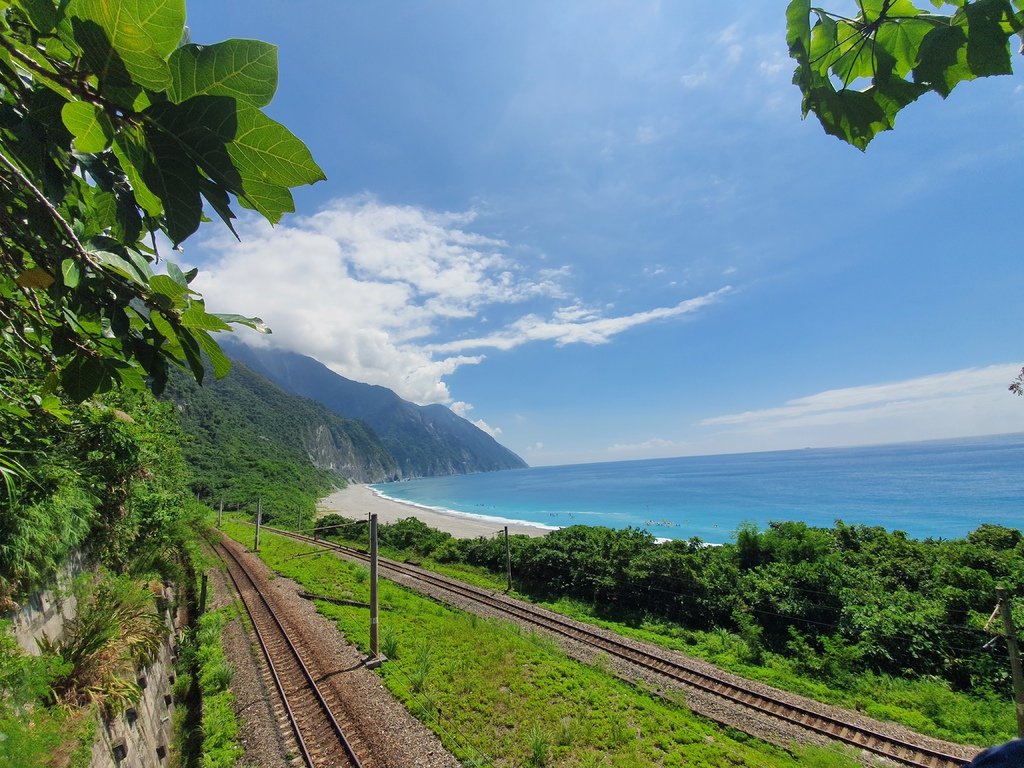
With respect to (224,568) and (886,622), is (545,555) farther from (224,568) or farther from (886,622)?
(224,568)

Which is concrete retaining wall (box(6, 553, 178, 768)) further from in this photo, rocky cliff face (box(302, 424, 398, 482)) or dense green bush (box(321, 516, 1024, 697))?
rocky cliff face (box(302, 424, 398, 482))

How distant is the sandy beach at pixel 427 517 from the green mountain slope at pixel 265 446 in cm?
477

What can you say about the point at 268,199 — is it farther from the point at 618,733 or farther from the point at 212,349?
the point at 618,733

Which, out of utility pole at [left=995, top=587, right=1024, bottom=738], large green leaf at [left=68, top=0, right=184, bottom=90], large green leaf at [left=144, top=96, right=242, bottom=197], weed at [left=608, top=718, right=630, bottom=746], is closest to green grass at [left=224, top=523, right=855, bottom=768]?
weed at [left=608, top=718, right=630, bottom=746]

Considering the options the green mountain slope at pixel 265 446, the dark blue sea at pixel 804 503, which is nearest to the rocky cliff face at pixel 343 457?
the green mountain slope at pixel 265 446

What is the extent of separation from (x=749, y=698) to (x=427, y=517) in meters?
57.3

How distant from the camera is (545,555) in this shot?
22875mm

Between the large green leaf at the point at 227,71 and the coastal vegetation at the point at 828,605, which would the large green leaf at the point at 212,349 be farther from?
the coastal vegetation at the point at 828,605

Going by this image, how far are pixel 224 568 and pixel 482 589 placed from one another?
13.7 m

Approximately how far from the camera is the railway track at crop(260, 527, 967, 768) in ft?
29.1

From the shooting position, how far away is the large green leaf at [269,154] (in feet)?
2.29

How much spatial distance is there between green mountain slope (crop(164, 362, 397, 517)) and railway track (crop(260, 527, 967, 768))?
13870mm

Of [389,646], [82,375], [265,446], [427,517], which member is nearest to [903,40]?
[82,375]

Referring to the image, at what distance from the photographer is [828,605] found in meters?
14.6
